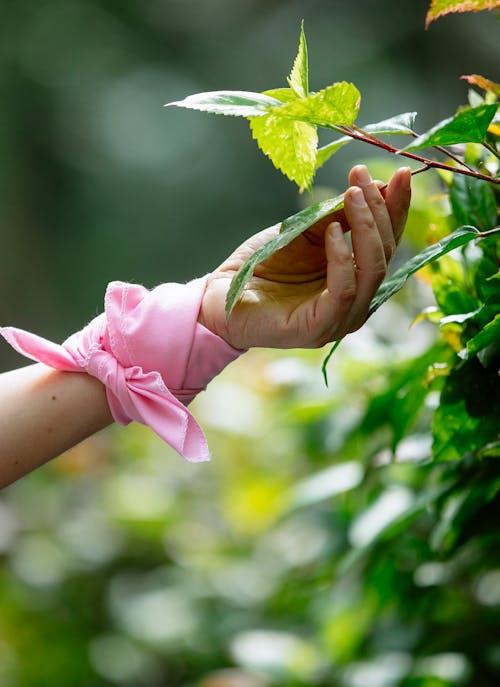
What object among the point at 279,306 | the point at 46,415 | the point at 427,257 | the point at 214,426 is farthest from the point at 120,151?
the point at 427,257

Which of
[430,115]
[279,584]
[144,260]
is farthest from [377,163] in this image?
[144,260]

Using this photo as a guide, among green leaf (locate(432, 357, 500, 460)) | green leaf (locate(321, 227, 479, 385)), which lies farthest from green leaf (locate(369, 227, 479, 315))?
green leaf (locate(432, 357, 500, 460))

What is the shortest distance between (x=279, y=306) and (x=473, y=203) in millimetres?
166

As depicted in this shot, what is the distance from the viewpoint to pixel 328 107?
1.84 feet

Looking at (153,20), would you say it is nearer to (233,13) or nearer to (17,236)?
(233,13)

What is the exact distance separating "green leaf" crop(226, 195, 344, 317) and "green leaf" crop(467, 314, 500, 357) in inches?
4.8

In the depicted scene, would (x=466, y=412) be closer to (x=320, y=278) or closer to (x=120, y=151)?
(x=320, y=278)

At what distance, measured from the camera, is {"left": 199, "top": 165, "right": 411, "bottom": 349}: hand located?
2.06 feet

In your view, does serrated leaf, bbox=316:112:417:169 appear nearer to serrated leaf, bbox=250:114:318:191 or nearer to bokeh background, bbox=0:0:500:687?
serrated leaf, bbox=250:114:318:191

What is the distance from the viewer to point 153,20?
4590mm

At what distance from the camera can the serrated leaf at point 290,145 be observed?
589 millimetres

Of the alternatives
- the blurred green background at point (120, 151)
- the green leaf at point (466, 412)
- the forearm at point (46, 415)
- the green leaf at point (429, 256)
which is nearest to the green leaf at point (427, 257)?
the green leaf at point (429, 256)

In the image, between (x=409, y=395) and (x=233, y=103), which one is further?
(x=409, y=395)

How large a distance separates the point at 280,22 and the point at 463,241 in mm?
3930
